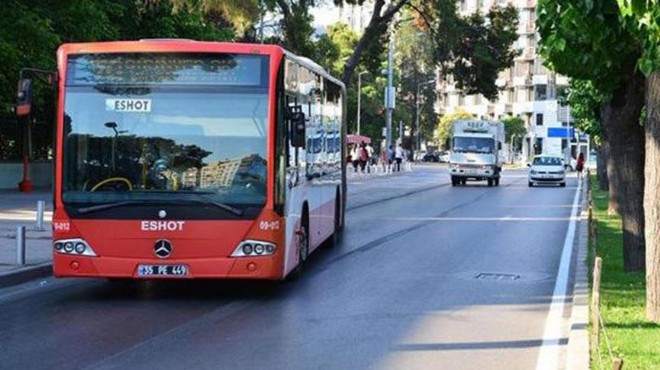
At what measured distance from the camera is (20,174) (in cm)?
3600

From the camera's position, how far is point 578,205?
33.8 m

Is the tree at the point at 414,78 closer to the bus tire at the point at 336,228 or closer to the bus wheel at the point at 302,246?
the bus tire at the point at 336,228

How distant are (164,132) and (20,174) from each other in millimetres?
25961

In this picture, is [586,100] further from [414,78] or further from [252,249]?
[414,78]

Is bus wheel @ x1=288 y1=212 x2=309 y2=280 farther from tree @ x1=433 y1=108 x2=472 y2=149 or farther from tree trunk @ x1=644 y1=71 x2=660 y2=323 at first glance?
tree @ x1=433 y1=108 x2=472 y2=149

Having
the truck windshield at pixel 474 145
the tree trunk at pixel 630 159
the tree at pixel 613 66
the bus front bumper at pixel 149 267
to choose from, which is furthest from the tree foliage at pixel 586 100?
the bus front bumper at pixel 149 267

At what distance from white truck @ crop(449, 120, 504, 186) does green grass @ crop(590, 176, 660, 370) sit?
106 feet

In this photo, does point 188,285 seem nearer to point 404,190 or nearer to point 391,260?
point 391,260

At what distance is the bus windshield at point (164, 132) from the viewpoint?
1161cm

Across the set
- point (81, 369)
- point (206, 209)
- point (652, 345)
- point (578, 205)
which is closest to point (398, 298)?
point (206, 209)

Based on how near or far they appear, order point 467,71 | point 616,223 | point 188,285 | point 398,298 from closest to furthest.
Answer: point 398,298
point 188,285
point 616,223
point 467,71

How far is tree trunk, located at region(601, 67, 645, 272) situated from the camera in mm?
13844

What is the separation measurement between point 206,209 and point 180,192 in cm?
38

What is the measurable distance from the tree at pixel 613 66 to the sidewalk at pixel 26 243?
24.2 ft
